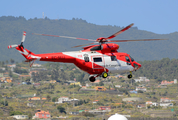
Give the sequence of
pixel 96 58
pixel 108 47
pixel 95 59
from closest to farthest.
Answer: pixel 95 59 < pixel 96 58 < pixel 108 47

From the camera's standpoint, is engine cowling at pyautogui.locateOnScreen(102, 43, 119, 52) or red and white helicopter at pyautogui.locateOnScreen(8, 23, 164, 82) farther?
engine cowling at pyautogui.locateOnScreen(102, 43, 119, 52)

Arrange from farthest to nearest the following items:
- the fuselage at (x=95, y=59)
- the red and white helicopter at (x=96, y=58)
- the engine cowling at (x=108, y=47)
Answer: the engine cowling at (x=108, y=47), the fuselage at (x=95, y=59), the red and white helicopter at (x=96, y=58)

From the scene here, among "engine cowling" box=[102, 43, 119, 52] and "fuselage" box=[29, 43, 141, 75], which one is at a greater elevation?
"engine cowling" box=[102, 43, 119, 52]

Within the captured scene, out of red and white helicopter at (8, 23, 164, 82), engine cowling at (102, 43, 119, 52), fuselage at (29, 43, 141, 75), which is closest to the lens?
red and white helicopter at (8, 23, 164, 82)

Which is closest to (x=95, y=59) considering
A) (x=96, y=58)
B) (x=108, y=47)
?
(x=96, y=58)

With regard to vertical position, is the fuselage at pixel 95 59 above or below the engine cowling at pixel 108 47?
below

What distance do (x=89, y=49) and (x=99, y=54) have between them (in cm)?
168

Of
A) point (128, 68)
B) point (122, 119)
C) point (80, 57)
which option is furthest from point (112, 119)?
point (80, 57)

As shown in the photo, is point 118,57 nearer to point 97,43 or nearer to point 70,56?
point 97,43

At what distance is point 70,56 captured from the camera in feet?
165

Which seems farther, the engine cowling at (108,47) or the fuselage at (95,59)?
the engine cowling at (108,47)

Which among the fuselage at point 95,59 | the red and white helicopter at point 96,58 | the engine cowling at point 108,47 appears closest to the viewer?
the red and white helicopter at point 96,58

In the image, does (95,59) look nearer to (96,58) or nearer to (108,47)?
(96,58)

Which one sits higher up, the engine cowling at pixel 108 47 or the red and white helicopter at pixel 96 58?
the engine cowling at pixel 108 47
